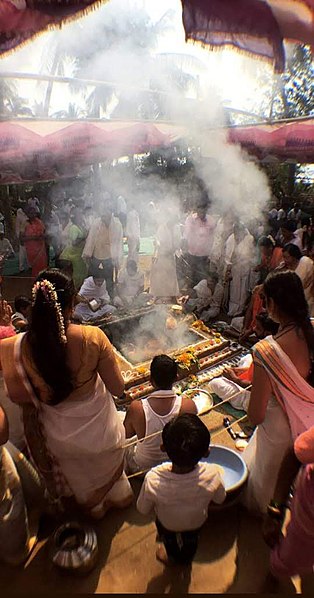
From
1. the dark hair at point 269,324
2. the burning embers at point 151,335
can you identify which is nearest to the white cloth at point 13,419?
the burning embers at point 151,335

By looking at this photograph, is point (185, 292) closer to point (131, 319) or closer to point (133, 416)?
point (131, 319)

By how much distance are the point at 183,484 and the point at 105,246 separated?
6.19 m

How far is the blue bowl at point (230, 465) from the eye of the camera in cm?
284

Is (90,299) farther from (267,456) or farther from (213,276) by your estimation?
(267,456)

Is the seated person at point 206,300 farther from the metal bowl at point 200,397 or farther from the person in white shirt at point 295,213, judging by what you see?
the person in white shirt at point 295,213

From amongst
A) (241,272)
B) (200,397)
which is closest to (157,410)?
(200,397)

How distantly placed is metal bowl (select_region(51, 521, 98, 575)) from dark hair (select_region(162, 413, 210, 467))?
2.69ft

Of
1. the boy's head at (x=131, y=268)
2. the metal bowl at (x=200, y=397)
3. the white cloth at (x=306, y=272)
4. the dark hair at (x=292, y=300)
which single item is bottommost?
the metal bowl at (x=200, y=397)

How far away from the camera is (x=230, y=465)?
3021 mm

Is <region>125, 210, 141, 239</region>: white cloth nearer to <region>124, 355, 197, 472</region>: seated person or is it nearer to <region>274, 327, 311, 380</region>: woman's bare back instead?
<region>124, 355, 197, 472</region>: seated person

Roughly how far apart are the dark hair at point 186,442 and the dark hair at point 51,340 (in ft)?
2.31

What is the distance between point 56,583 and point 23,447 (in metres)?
0.98

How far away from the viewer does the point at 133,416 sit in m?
3.04

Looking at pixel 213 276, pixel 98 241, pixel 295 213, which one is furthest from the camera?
pixel 295 213
